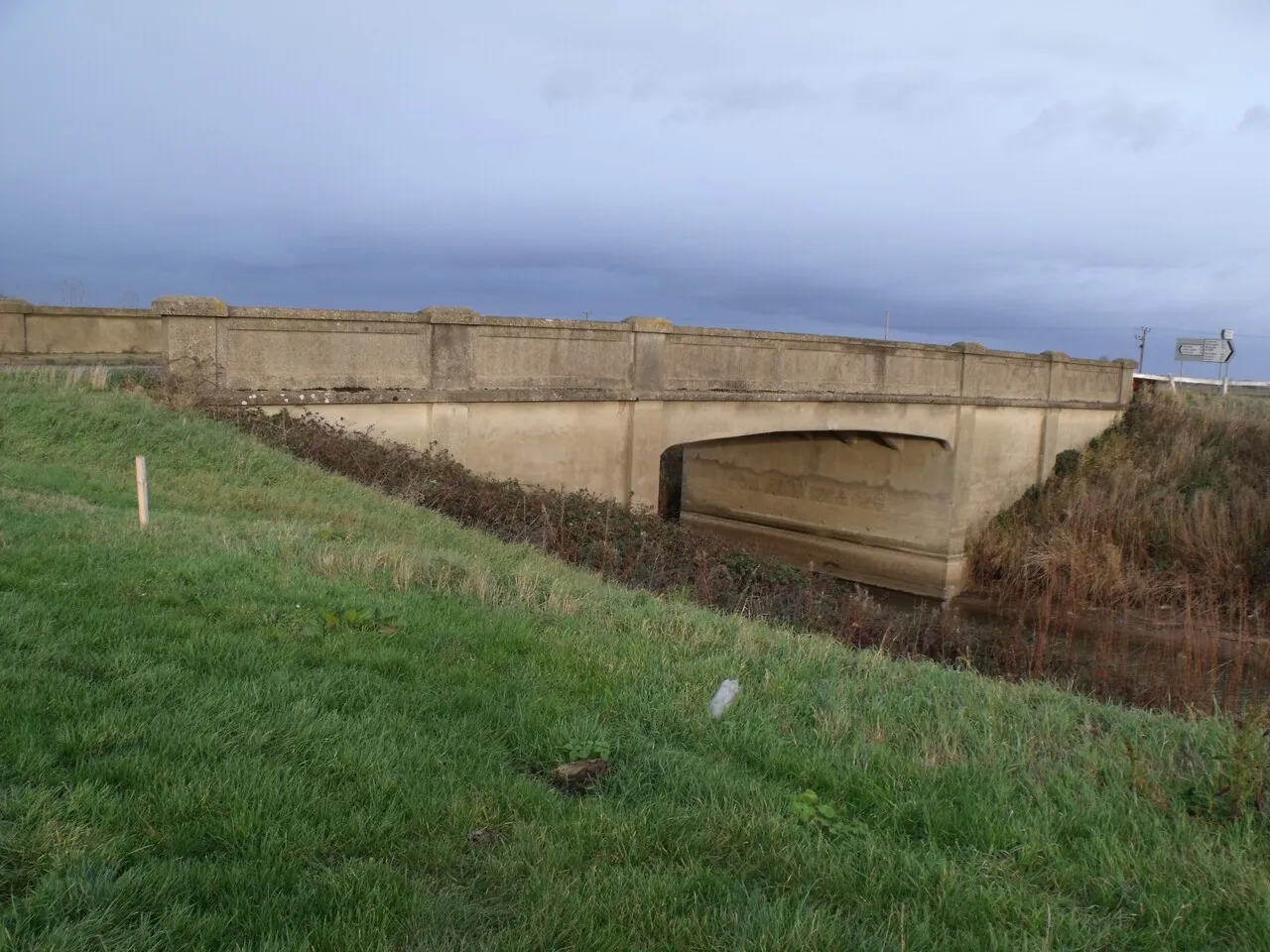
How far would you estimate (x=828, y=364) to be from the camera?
18422 mm

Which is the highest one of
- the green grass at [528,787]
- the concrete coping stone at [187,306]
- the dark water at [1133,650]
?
the concrete coping stone at [187,306]

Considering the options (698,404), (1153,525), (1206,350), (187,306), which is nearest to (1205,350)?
(1206,350)

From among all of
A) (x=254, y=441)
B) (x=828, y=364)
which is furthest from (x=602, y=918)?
(x=828, y=364)

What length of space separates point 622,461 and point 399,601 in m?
9.83

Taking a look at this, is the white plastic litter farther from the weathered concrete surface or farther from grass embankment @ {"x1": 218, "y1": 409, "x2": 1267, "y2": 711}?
the weathered concrete surface

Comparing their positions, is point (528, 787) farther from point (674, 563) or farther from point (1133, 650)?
point (1133, 650)

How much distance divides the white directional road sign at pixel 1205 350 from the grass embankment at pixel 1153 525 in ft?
23.5

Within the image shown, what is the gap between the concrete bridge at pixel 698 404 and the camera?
1273 centimetres

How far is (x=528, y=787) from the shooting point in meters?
3.54

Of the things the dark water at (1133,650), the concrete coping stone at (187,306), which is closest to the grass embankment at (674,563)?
the dark water at (1133,650)

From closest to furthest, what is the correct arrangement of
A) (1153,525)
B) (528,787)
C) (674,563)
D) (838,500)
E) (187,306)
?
(528,787), (187,306), (674,563), (1153,525), (838,500)

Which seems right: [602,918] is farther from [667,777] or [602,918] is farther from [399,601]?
[399,601]

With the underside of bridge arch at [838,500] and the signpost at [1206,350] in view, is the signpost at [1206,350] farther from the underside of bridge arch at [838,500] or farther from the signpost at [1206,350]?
the underside of bridge arch at [838,500]

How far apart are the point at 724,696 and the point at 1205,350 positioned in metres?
36.1
